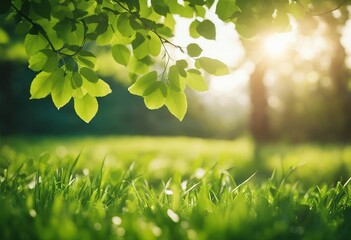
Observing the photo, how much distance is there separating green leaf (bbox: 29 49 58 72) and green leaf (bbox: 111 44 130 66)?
301 millimetres

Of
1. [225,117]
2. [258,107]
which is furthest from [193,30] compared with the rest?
[225,117]

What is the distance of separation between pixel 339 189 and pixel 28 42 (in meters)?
1.75

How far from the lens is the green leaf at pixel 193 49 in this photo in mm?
1778

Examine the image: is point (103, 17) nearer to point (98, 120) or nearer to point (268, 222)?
point (268, 222)

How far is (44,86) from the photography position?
182 cm

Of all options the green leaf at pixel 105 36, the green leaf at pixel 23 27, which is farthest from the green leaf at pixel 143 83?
the green leaf at pixel 23 27

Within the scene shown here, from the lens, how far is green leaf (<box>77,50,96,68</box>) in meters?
1.84

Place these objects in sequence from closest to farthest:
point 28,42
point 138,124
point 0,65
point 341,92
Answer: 1. point 28,42
2. point 0,65
3. point 341,92
4. point 138,124

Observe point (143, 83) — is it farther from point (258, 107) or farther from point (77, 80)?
point (258, 107)

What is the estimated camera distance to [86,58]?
1853 millimetres

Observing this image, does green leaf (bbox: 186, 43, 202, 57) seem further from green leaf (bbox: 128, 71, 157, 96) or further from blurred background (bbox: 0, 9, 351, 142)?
blurred background (bbox: 0, 9, 351, 142)

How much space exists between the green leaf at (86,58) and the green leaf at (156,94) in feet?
0.92

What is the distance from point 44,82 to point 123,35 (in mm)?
393

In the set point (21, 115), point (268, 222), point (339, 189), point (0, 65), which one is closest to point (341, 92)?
point (0, 65)
